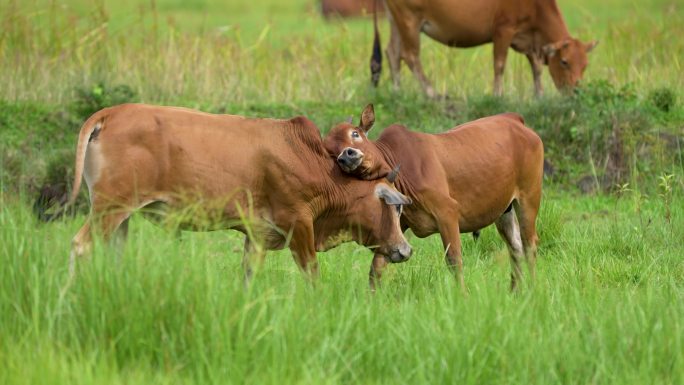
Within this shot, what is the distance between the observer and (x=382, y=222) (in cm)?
707

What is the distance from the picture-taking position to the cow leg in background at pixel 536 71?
1231 centimetres

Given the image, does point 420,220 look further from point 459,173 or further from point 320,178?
point 320,178

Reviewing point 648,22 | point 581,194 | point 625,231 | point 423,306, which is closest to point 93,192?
point 423,306

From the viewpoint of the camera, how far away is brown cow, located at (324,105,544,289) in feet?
23.3

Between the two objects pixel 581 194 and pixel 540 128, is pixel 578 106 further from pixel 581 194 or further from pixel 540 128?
pixel 581 194

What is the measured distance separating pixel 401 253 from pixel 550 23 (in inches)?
251

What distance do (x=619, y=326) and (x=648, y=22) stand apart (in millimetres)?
9613

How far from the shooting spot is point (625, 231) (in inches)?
330

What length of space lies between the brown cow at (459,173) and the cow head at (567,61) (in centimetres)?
477

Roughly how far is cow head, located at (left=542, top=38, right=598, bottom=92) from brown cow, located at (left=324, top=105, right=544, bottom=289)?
15.7 ft

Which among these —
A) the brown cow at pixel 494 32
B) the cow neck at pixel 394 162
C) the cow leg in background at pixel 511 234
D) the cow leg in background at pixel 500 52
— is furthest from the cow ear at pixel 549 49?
the cow neck at pixel 394 162

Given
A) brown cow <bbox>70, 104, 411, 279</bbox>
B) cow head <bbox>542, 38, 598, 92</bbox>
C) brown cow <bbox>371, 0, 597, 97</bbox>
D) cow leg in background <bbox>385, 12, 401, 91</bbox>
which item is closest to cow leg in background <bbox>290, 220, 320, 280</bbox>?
brown cow <bbox>70, 104, 411, 279</bbox>

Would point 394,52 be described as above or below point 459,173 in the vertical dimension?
below

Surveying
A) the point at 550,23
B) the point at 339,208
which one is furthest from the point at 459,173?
the point at 550,23
